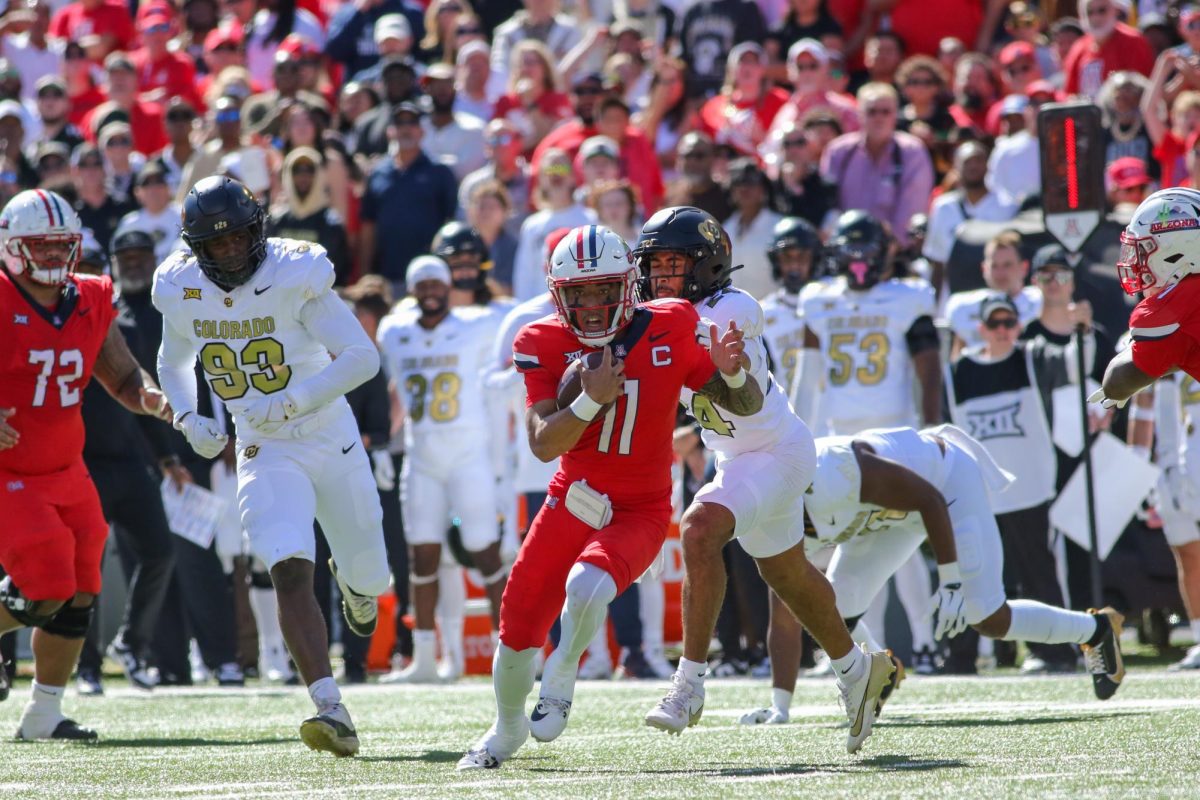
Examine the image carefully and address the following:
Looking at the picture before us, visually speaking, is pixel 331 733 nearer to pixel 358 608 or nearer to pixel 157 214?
pixel 358 608

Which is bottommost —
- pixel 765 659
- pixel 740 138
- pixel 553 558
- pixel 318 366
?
pixel 765 659

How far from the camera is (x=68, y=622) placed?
23.1ft

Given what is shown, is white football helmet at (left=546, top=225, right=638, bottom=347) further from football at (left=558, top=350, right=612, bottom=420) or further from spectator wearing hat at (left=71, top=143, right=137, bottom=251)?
spectator wearing hat at (left=71, top=143, right=137, bottom=251)

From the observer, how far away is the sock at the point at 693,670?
19.2 ft

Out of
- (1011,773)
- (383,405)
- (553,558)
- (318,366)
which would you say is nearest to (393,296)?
(383,405)

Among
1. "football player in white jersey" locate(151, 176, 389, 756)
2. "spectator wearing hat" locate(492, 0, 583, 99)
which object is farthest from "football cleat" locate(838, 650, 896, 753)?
"spectator wearing hat" locate(492, 0, 583, 99)

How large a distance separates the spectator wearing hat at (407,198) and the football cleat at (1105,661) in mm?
6206

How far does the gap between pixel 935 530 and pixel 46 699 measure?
337cm

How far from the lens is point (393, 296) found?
1235cm

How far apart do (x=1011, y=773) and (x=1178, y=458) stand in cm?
479

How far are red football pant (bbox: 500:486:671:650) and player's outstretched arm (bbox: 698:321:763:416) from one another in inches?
17.4

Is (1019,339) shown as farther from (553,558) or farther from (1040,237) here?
(553,558)

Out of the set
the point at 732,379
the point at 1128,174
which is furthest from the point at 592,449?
the point at 1128,174

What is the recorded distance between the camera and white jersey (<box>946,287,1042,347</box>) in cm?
996
